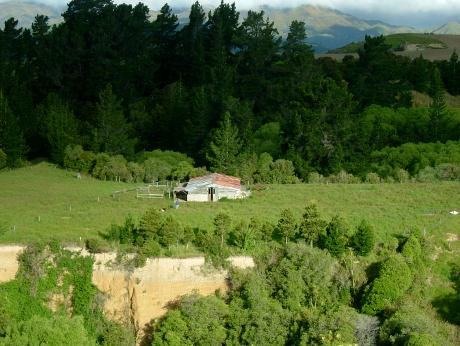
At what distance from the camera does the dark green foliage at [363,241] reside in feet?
84.3

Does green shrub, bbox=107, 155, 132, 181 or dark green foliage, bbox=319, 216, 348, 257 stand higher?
green shrub, bbox=107, 155, 132, 181

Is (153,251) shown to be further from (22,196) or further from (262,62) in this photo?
(262,62)

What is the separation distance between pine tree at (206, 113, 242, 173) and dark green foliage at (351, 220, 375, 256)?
14563 mm

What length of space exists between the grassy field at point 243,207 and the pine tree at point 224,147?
486 cm

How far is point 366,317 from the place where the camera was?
2275cm

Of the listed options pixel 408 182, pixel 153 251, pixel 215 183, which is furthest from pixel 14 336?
pixel 408 182

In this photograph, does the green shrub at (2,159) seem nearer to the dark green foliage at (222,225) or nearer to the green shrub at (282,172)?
the green shrub at (282,172)

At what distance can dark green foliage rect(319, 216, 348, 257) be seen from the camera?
25.7 meters

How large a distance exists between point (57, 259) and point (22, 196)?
11.4 meters

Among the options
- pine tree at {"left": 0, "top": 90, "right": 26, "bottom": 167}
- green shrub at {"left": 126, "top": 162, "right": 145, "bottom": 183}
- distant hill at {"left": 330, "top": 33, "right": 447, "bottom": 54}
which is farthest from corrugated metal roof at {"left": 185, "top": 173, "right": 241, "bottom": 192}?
distant hill at {"left": 330, "top": 33, "right": 447, "bottom": 54}

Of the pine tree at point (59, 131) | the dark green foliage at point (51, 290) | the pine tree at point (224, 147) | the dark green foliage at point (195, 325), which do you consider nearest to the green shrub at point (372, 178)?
the pine tree at point (224, 147)

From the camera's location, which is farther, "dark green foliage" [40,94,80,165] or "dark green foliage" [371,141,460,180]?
"dark green foliage" [40,94,80,165]

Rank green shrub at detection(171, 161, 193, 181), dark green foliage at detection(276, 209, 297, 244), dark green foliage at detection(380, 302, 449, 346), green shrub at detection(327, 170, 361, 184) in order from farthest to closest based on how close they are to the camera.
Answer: green shrub at detection(171, 161, 193, 181) → green shrub at detection(327, 170, 361, 184) → dark green foliage at detection(276, 209, 297, 244) → dark green foliage at detection(380, 302, 449, 346)

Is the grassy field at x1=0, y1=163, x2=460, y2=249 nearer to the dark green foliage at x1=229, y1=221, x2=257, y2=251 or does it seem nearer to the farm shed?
the farm shed
